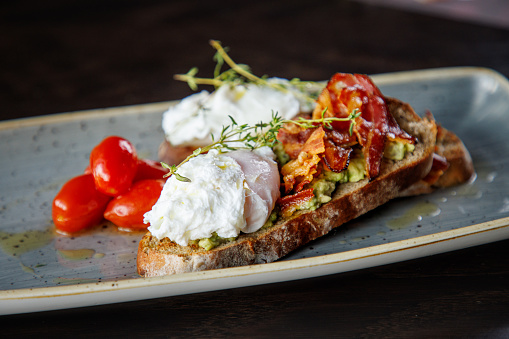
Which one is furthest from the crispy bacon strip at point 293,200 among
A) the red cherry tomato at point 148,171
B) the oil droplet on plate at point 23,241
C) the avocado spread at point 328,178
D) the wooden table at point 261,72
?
the oil droplet on plate at point 23,241

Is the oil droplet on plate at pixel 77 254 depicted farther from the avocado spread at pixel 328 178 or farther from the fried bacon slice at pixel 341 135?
the fried bacon slice at pixel 341 135

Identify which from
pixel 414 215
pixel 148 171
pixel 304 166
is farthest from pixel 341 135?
pixel 148 171

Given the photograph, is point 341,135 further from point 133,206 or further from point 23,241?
point 23,241

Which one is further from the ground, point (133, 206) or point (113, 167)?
point (113, 167)

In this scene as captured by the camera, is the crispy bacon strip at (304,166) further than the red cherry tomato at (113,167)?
No

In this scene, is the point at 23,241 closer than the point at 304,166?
No

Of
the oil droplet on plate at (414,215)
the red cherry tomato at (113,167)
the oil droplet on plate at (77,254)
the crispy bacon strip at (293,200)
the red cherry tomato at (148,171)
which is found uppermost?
the red cherry tomato at (113,167)

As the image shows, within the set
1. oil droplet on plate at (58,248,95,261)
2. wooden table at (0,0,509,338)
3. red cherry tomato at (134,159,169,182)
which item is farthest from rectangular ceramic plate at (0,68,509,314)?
red cherry tomato at (134,159,169,182)

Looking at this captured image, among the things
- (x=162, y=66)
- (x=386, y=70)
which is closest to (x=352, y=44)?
(x=386, y=70)
